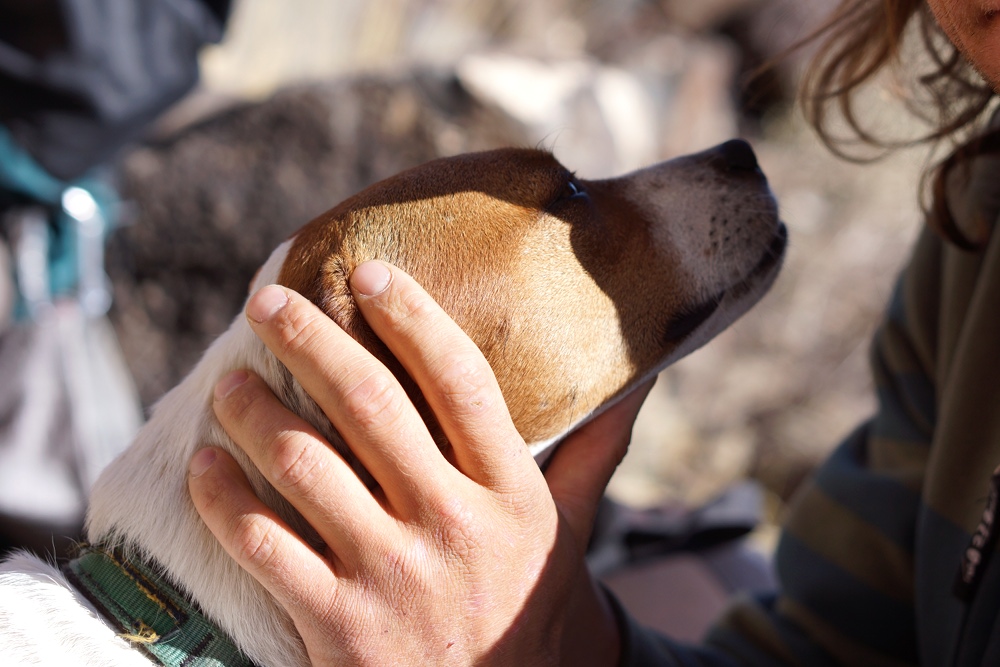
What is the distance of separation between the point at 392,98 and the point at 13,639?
A: 106 inches

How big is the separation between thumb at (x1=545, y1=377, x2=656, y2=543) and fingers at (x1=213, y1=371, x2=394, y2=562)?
15.0 inches

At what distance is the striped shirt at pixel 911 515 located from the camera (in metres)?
1.44

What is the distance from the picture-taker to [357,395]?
44.1 inches

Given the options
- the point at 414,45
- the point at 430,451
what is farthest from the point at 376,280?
the point at 414,45

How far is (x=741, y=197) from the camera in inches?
67.2

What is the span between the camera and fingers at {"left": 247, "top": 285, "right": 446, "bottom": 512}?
1.12 meters

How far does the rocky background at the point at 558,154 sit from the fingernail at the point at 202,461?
1.23 metres

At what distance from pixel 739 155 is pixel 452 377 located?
98cm

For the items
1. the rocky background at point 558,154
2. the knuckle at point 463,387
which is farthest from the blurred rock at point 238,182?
the knuckle at point 463,387

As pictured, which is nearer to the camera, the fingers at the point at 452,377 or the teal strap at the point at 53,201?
the fingers at the point at 452,377

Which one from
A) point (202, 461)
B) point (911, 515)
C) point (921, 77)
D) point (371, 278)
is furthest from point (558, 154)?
point (202, 461)

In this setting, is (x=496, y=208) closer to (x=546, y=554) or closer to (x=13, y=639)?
(x=546, y=554)

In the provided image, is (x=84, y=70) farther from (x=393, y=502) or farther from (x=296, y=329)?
(x=393, y=502)

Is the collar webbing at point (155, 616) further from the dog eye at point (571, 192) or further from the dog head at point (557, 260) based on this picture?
the dog eye at point (571, 192)
